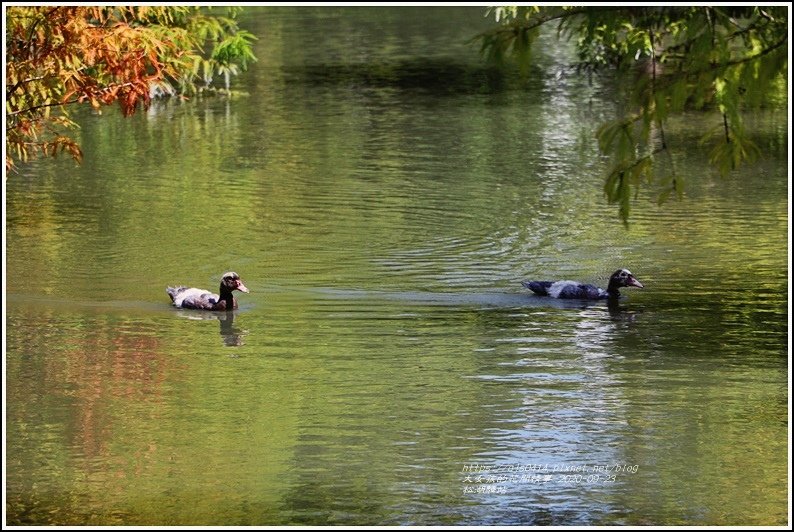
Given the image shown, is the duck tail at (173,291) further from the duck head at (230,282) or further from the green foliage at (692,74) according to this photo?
the green foliage at (692,74)

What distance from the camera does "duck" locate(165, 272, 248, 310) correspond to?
16031mm

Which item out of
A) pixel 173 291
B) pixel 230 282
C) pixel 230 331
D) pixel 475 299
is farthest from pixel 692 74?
pixel 173 291

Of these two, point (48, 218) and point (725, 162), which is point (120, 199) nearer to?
point (48, 218)

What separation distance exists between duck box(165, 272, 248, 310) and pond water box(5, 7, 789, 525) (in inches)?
6.0

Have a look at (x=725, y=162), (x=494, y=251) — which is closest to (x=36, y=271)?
(x=494, y=251)

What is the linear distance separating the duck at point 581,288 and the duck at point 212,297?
2.96m

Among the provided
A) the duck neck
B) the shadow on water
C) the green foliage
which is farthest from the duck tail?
the green foliage

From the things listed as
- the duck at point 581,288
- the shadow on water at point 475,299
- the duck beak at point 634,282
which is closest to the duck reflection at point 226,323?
the shadow on water at point 475,299

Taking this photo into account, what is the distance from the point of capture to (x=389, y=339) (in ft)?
48.6

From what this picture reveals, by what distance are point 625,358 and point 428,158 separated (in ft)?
40.5

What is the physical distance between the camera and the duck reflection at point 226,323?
1506 centimetres

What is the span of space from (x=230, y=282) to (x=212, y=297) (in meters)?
0.23

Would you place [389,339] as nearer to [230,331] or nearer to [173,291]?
[230,331]

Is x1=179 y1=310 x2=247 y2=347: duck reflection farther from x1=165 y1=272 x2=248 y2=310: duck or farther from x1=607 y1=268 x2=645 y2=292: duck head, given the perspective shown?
x1=607 y1=268 x2=645 y2=292: duck head
